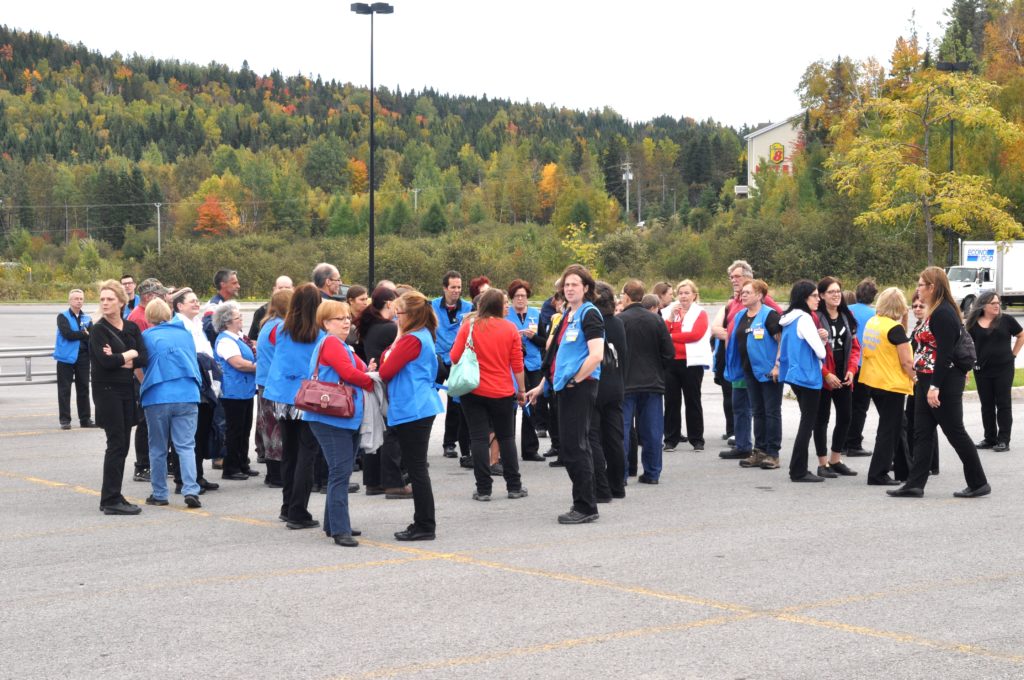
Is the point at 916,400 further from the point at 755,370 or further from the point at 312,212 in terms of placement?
the point at 312,212

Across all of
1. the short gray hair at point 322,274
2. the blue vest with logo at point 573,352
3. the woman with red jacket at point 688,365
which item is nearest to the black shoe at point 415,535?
the blue vest with logo at point 573,352

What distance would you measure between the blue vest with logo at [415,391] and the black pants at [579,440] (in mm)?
1050

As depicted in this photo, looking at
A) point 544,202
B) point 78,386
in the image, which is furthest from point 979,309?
point 544,202

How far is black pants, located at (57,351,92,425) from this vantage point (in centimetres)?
1547

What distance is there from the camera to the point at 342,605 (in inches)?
259

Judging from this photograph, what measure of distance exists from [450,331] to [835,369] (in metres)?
3.92

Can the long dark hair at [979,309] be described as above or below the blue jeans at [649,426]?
above

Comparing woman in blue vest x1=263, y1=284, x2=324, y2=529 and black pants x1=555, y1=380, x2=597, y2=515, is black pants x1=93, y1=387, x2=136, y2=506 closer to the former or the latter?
woman in blue vest x1=263, y1=284, x2=324, y2=529

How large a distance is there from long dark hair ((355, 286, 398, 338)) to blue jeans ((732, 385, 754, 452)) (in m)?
4.31

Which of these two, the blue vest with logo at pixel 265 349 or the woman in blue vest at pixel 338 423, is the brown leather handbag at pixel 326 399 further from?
the blue vest with logo at pixel 265 349

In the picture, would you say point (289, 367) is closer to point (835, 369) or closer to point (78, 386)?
point (835, 369)

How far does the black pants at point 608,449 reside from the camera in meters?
9.91

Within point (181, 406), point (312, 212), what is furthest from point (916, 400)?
point (312, 212)

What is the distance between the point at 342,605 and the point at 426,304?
2632 mm
